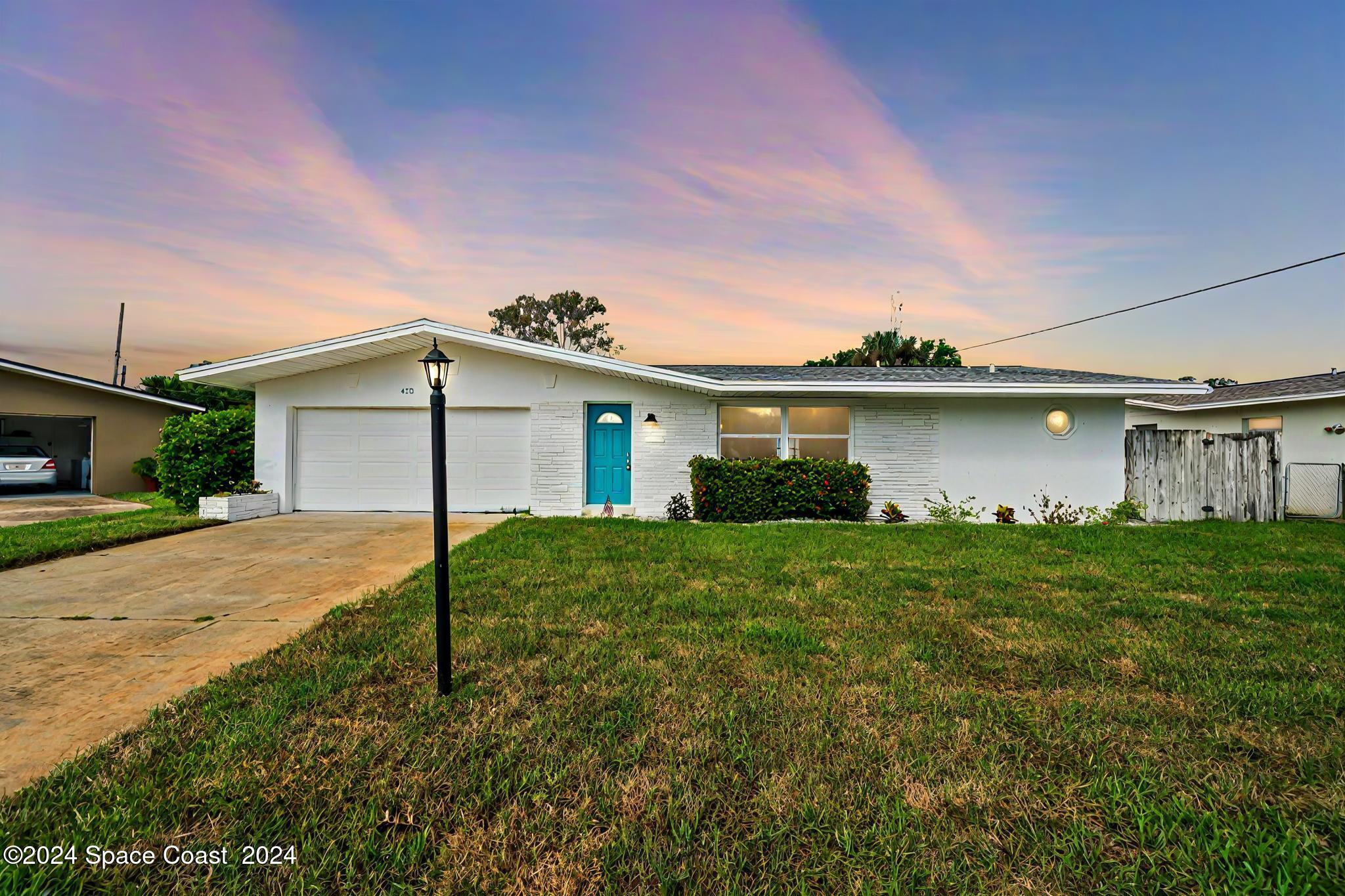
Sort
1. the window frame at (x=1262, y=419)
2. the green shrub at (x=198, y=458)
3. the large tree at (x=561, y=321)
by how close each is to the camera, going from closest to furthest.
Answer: the green shrub at (x=198, y=458) → the window frame at (x=1262, y=419) → the large tree at (x=561, y=321)

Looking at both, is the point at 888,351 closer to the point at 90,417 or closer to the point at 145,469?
the point at 145,469

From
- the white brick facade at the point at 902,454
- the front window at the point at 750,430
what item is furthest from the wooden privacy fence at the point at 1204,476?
the front window at the point at 750,430

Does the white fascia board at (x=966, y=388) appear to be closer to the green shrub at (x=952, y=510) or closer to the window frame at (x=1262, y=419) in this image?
the green shrub at (x=952, y=510)

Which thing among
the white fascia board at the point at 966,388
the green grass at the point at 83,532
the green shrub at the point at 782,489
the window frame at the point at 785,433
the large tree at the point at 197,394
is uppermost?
the large tree at the point at 197,394

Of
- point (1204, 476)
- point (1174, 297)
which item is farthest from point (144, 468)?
point (1174, 297)

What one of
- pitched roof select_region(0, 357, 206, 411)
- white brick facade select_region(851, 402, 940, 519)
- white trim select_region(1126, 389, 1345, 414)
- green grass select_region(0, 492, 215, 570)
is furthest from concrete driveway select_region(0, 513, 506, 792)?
white trim select_region(1126, 389, 1345, 414)

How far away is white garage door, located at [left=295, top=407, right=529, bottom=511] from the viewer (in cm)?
1023

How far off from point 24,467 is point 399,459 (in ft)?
39.0

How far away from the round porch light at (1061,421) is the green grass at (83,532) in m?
14.8

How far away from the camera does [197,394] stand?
23.4m

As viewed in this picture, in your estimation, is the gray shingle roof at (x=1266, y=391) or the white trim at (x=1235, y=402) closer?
the white trim at (x=1235, y=402)

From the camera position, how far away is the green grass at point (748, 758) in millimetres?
1659

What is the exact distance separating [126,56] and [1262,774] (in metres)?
14.2

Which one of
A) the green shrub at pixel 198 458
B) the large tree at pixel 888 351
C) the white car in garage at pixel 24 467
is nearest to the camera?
the green shrub at pixel 198 458
